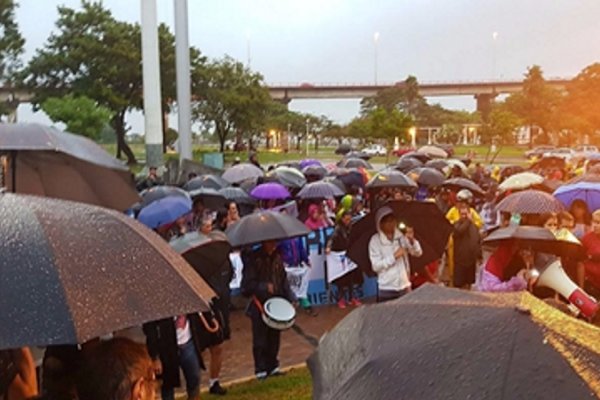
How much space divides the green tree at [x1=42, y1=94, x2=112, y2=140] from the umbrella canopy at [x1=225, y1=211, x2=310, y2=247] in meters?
33.4

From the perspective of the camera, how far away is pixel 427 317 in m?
2.64

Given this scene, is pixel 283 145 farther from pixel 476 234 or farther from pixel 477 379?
pixel 477 379

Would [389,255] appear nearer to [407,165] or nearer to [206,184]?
[206,184]

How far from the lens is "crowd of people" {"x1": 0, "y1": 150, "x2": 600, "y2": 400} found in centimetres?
284

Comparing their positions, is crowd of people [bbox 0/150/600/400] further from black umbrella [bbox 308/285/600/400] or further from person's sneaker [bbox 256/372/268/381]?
black umbrella [bbox 308/285/600/400]

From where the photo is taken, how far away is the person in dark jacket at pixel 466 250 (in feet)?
29.0

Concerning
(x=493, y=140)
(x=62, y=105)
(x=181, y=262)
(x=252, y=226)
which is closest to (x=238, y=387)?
(x=252, y=226)

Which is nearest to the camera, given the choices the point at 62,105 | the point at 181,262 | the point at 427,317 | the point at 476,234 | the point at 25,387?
the point at 427,317

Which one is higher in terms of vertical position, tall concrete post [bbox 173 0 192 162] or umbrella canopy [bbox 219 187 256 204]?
tall concrete post [bbox 173 0 192 162]

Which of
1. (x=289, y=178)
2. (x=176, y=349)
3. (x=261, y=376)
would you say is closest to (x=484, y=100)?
(x=289, y=178)

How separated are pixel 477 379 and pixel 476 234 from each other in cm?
695

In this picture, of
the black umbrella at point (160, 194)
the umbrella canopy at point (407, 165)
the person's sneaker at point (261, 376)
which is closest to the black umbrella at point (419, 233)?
the person's sneaker at point (261, 376)

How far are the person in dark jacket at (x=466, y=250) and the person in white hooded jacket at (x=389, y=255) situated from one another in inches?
71.6

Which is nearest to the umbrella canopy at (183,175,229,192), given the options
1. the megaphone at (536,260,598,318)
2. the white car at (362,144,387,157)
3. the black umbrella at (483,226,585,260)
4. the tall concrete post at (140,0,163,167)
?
the black umbrella at (483,226,585,260)
